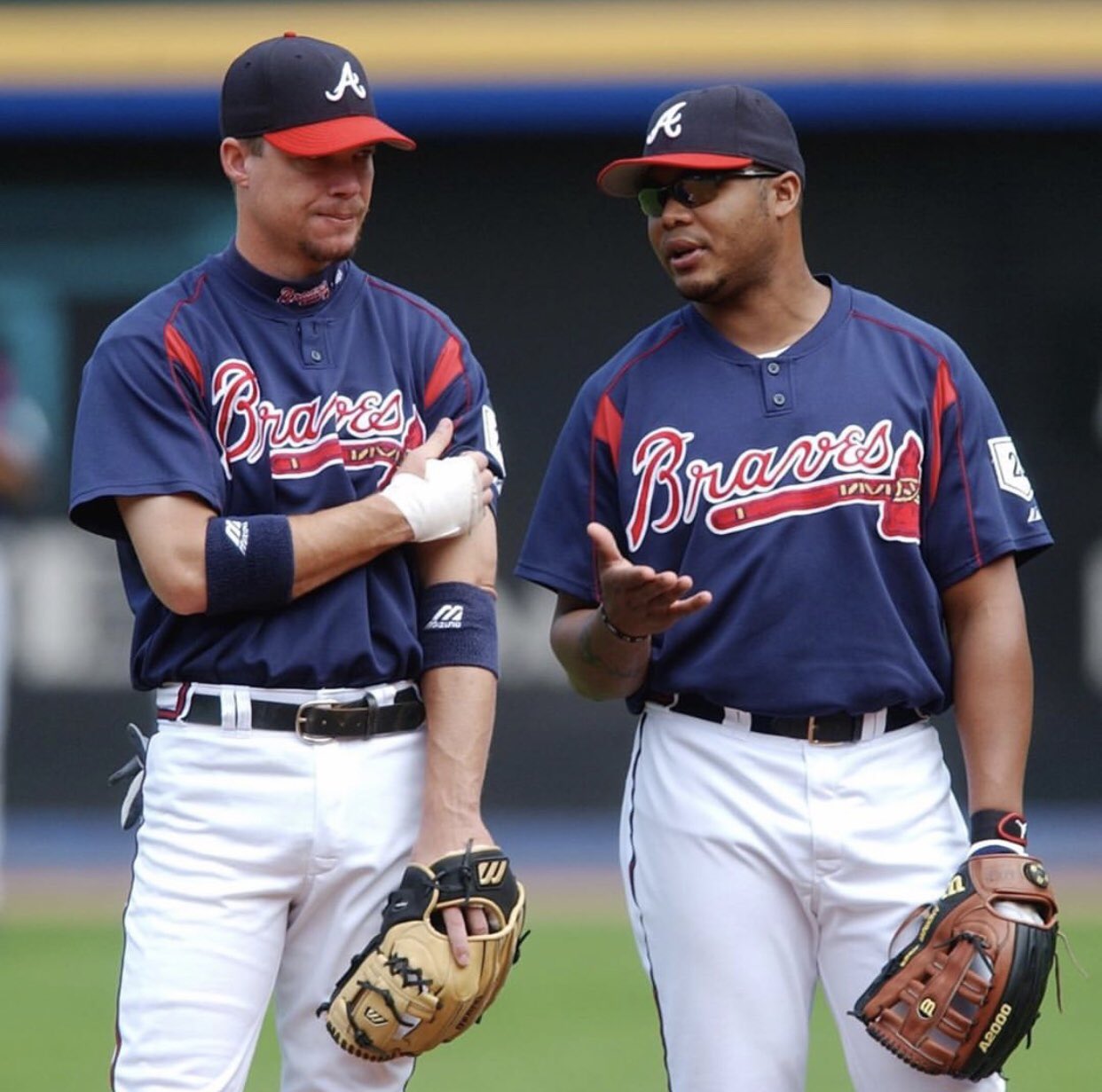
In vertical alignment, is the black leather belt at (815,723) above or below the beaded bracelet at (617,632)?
below

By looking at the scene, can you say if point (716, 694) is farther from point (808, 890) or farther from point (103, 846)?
point (103, 846)

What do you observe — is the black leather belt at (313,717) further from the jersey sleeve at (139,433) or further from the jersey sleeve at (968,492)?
the jersey sleeve at (968,492)

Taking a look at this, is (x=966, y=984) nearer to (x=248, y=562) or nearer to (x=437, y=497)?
(x=437, y=497)

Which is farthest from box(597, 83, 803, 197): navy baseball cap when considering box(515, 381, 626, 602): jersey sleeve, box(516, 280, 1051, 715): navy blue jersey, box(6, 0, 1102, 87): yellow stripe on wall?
box(6, 0, 1102, 87): yellow stripe on wall

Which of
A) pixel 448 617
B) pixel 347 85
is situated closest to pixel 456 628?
pixel 448 617

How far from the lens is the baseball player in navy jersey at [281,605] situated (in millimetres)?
3348

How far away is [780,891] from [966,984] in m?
0.34

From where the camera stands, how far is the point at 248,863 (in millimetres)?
3377

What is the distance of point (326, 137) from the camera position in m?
3.44

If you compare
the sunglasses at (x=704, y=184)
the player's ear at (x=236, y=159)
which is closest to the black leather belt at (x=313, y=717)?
the player's ear at (x=236, y=159)

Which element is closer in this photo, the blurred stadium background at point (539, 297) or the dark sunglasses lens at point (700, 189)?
the dark sunglasses lens at point (700, 189)

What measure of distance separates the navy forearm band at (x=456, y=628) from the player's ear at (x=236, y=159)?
745 mm

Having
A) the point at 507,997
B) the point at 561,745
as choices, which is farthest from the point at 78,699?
the point at 507,997

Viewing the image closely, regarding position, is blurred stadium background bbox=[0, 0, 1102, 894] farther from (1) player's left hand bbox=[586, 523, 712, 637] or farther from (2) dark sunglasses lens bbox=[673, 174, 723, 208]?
(1) player's left hand bbox=[586, 523, 712, 637]
